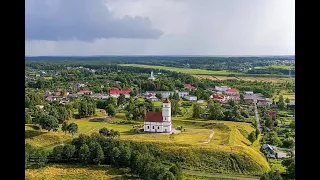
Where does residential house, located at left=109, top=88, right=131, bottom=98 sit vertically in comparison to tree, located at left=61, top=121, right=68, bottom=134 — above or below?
above

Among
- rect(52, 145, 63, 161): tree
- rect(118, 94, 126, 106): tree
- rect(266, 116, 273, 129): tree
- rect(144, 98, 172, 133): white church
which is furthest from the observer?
rect(118, 94, 126, 106): tree

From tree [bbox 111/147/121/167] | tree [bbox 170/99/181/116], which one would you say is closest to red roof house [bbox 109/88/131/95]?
tree [bbox 170/99/181/116]

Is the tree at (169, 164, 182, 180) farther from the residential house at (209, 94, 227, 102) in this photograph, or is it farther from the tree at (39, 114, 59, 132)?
the tree at (39, 114, 59, 132)

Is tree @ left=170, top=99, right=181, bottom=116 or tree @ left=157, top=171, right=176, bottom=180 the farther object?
tree @ left=170, top=99, right=181, bottom=116

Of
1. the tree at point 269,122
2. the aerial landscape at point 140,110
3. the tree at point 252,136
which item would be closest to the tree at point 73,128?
the aerial landscape at point 140,110
